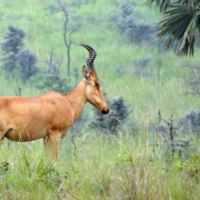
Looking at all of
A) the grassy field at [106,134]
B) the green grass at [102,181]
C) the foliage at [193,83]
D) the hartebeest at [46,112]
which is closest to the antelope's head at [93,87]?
the hartebeest at [46,112]

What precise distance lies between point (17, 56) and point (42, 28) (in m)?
6.64

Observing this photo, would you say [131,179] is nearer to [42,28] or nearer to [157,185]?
[157,185]

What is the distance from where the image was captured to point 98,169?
5008 mm

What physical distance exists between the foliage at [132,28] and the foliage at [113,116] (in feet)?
47.4

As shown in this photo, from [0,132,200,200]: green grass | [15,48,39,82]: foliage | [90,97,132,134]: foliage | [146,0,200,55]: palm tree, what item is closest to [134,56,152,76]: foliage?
[15,48,39,82]: foliage

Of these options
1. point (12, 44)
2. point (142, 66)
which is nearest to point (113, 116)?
point (142, 66)

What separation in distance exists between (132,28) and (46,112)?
20.7 meters

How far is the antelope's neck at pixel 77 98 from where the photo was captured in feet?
22.4

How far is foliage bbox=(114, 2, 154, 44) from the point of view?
26.1 meters

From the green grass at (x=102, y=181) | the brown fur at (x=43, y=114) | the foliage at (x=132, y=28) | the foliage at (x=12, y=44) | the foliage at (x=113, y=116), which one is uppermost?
the foliage at (x=132, y=28)

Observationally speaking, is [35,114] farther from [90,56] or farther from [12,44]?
[12,44]

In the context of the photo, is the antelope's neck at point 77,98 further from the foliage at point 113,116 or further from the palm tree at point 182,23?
the foliage at point 113,116

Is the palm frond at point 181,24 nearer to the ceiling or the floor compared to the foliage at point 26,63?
nearer to the ceiling

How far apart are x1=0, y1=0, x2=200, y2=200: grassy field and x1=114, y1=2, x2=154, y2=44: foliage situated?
60cm
